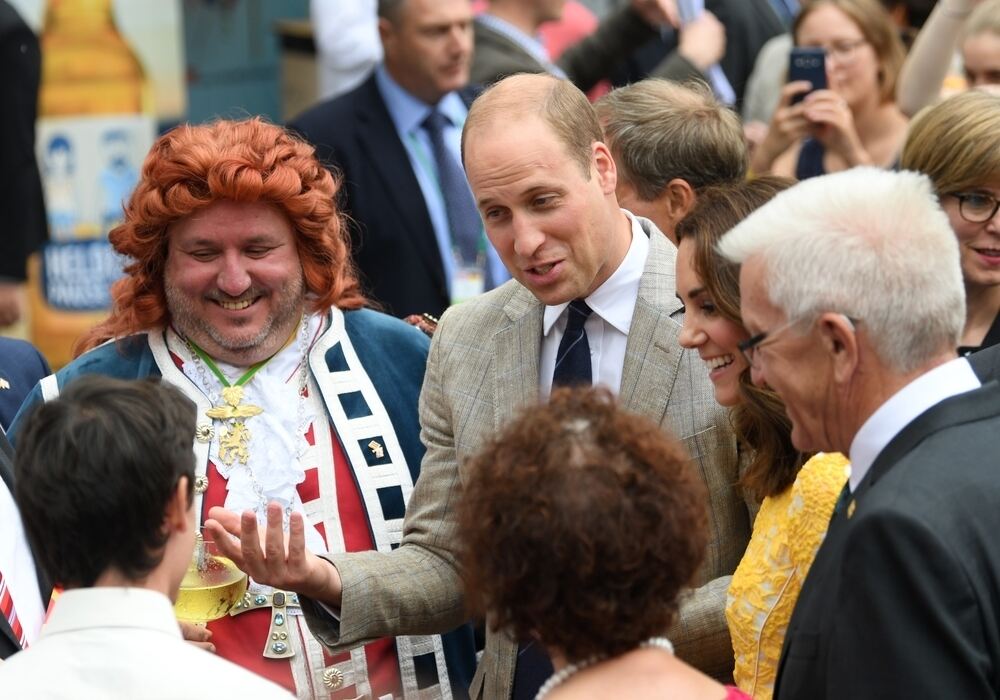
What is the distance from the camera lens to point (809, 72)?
5625 mm

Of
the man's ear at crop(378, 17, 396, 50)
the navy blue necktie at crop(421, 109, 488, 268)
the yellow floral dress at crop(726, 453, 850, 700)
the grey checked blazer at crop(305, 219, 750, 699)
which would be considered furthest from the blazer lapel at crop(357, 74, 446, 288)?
the yellow floral dress at crop(726, 453, 850, 700)

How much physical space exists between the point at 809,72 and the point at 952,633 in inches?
154

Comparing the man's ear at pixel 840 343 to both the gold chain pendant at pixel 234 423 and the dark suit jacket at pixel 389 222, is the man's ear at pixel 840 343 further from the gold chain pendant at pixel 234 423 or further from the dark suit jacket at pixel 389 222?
the dark suit jacket at pixel 389 222

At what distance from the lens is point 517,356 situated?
328 cm

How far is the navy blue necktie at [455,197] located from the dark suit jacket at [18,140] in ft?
5.33

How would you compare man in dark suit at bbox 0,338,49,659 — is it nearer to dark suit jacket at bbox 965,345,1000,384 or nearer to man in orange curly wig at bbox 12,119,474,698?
man in orange curly wig at bbox 12,119,474,698

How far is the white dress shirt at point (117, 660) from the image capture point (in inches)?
80.0

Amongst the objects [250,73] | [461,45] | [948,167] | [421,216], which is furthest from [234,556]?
[250,73]

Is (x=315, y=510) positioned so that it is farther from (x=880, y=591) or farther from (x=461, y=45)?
(x=461, y=45)

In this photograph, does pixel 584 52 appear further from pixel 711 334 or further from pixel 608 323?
pixel 711 334

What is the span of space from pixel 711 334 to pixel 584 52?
3733 millimetres

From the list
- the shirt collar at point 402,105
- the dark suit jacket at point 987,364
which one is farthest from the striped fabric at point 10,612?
the shirt collar at point 402,105

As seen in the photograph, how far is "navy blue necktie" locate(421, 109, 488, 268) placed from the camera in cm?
573

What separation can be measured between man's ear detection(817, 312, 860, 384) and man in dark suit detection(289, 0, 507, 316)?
317cm
